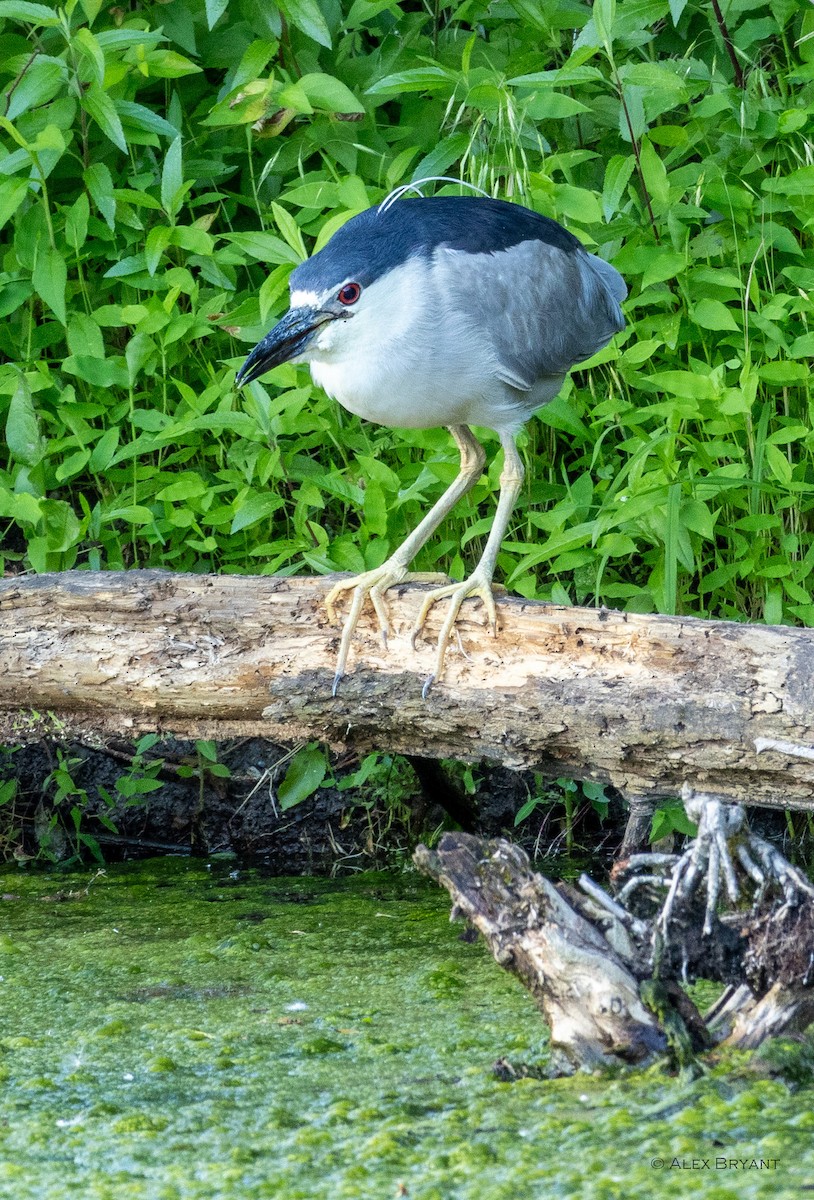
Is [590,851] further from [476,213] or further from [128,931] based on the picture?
[476,213]

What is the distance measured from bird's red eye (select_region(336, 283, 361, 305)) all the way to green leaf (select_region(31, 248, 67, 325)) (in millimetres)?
810

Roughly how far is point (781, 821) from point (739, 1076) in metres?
1.49

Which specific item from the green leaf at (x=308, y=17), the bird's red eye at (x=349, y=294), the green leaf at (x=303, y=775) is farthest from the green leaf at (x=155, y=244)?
the green leaf at (x=303, y=775)

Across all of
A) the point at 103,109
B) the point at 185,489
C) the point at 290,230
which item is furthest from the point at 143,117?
the point at 185,489

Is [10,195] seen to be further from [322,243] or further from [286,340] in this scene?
[286,340]

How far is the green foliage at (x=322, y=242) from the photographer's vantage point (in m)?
2.92

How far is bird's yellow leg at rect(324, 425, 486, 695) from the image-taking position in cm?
245

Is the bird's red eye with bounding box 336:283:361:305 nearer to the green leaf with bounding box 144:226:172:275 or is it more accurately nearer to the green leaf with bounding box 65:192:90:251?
the green leaf with bounding box 144:226:172:275

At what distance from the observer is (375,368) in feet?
8.27

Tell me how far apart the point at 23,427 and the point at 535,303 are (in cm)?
120

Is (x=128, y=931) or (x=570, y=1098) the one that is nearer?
(x=570, y=1098)

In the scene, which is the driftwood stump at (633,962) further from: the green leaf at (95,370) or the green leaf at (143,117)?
the green leaf at (143,117)

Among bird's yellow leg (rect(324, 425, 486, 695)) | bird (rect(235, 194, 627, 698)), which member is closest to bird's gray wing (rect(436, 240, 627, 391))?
bird (rect(235, 194, 627, 698))

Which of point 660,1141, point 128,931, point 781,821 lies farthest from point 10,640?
point 781,821
